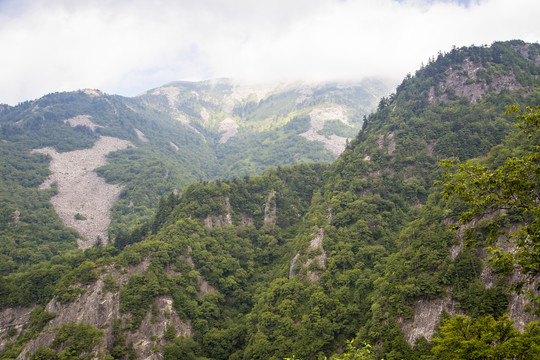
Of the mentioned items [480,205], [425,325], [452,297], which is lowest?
[425,325]

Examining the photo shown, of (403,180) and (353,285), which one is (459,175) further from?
(403,180)

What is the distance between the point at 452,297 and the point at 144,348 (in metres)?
76.7

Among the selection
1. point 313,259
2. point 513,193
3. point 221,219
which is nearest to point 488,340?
point 513,193

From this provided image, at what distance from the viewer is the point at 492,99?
412ft

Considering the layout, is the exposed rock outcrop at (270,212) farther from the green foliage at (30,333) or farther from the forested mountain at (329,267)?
the green foliage at (30,333)

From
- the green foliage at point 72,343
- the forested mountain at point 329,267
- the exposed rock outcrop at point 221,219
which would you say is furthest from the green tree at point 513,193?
the exposed rock outcrop at point 221,219

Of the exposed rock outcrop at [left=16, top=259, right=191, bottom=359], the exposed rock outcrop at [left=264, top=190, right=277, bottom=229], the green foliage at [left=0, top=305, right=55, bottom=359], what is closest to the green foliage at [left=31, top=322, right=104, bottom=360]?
the exposed rock outcrop at [left=16, top=259, right=191, bottom=359]

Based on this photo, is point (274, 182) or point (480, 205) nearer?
point (480, 205)

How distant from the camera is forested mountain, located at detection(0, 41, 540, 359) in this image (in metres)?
Result: 64.8

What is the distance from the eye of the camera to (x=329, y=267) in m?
99.2

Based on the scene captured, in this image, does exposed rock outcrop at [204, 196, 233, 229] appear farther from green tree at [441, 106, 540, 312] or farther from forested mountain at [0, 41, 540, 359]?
green tree at [441, 106, 540, 312]

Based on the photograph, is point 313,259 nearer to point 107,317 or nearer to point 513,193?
point 107,317

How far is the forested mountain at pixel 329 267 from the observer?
→ 64750 mm

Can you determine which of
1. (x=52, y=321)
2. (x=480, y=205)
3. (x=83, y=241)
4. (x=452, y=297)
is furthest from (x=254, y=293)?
(x=83, y=241)
